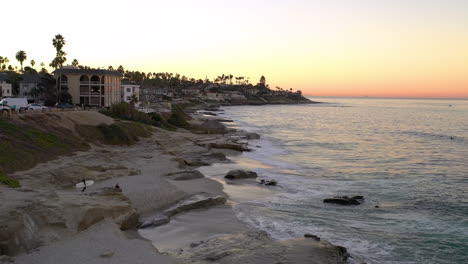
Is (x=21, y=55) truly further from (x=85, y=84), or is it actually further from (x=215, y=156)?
(x=215, y=156)

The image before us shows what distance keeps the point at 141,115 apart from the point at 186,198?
4150cm

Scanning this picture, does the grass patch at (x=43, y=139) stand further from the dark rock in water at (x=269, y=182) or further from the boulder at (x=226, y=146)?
the dark rock in water at (x=269, y=182)

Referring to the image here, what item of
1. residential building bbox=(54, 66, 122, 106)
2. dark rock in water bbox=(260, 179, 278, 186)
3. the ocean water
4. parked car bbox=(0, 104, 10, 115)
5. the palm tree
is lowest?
the ocean water

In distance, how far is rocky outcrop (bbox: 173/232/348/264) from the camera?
15477mm

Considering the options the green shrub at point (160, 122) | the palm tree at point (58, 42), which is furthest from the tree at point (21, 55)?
the green shrub at point (160, 122)

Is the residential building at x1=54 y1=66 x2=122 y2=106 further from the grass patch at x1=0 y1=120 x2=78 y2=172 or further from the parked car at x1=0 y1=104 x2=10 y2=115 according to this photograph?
the grass patch at x1=0 y1=120 x2=78 y2=172

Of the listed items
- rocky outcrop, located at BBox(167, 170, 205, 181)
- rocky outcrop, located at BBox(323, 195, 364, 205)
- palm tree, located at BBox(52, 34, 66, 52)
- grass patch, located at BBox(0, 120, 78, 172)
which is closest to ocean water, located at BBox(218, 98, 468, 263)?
rocky outcrop, located at BBox(323, 195, 364, 205)

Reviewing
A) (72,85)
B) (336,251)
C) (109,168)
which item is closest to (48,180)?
(109,168)

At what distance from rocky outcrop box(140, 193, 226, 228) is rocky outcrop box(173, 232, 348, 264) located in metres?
3.26

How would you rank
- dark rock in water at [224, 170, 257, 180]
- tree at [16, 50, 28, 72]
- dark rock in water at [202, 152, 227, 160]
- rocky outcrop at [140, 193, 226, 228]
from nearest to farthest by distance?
rocky outcrop at [140, 193, 226, 228], dark rock in water at [224, 170, 257, 180], dark rock in water at [202, 152, 227, 160], tree at [16, 50, 28, 72]

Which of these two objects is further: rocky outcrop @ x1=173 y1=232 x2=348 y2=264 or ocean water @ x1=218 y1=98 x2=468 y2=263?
ocean water @ x1=218 y1=98 x2=468 y2=263

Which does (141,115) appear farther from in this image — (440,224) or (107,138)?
(440,224)

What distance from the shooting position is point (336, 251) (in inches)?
645

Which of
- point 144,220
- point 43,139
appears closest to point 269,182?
point 144,220
